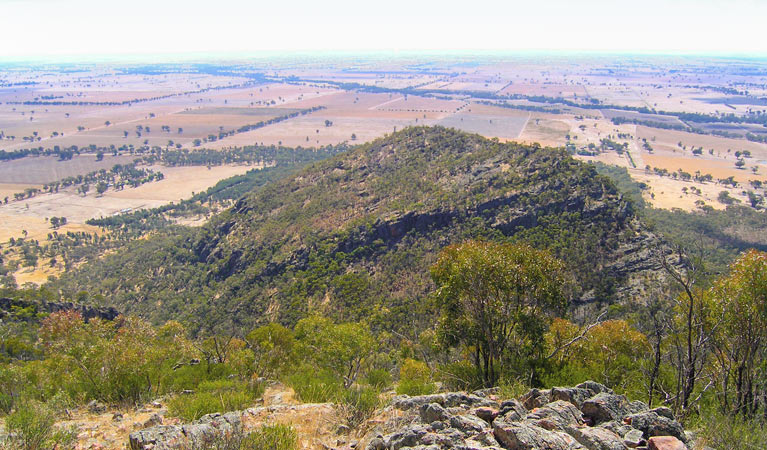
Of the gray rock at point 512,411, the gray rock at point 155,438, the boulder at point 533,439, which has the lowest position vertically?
the gray rock at point 155,438

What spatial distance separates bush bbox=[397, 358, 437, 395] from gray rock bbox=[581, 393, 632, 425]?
778cm

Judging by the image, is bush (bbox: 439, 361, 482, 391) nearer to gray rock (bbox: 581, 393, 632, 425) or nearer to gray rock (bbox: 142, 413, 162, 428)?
gray rock (bbox: 581, 393, 632, 425)

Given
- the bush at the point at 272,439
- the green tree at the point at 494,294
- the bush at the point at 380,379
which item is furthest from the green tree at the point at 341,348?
the bush at the point at 272,439

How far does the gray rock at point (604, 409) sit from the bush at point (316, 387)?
31.6 ft

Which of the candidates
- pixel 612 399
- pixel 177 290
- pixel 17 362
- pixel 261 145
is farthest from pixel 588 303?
pixel 261 145

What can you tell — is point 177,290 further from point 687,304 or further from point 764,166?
point 764,166

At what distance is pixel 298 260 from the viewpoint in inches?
2501

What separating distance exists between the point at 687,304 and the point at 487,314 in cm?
837

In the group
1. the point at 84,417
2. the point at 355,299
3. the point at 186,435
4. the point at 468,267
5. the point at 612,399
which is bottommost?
the point at 355,299

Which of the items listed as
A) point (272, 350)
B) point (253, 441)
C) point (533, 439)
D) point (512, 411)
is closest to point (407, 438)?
point (512, 411)

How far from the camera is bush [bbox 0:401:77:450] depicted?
1298 cm

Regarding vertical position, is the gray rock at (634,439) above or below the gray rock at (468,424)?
above

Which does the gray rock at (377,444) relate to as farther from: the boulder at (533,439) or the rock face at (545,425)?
the boulder at (533,439)

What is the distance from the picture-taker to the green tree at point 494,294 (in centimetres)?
1956
